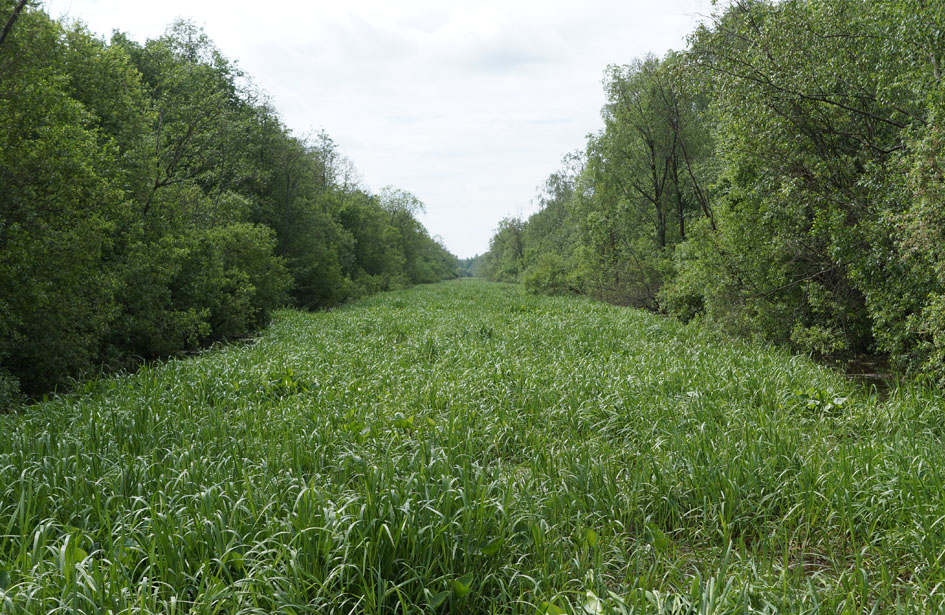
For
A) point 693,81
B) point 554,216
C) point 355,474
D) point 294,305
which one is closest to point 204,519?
point 355,474

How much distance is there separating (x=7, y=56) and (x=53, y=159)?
69.5 inches

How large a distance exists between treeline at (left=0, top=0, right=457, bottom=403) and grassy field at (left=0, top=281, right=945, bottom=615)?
2272 millimetres

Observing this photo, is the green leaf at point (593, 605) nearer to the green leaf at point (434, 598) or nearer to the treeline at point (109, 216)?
the green leaf at point (434, 598)

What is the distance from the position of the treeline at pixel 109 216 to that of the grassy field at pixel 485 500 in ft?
7.45

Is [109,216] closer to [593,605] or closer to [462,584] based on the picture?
[462,584]

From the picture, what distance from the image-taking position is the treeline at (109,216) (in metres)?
7.86

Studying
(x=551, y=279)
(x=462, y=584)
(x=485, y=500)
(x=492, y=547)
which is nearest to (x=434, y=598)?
(x=462, y=584)

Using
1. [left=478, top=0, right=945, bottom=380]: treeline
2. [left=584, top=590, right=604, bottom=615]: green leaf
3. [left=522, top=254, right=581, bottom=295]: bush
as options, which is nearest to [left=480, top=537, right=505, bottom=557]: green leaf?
[left=584, top=590, right=604, bottom=615]: green leaf

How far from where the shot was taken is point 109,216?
9.75 metres

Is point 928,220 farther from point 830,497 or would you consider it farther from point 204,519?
point 204,519

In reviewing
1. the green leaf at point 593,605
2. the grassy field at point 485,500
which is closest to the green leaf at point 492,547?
the grassy field at point 485,500

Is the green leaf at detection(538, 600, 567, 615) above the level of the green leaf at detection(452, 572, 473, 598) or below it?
below

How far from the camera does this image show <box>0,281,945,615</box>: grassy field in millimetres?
2703

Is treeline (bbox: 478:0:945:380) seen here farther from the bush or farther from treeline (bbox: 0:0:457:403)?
the bush
